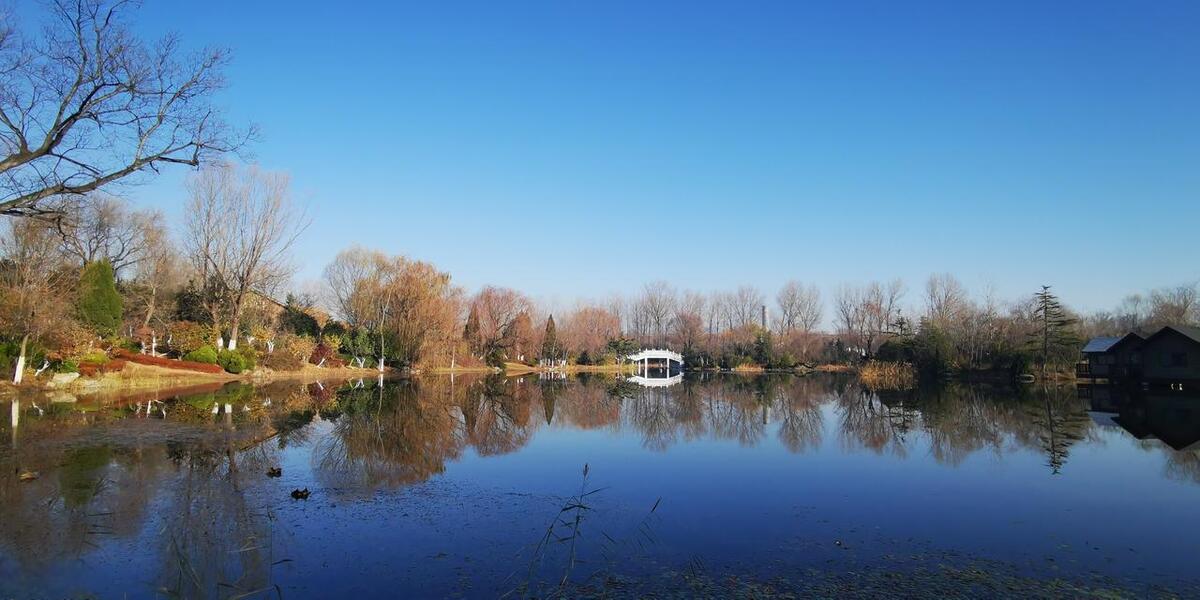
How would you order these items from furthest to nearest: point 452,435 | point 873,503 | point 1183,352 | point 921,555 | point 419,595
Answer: point 1183,352 < point 452,435 < point 873,503 < point 921,555 < point 419,595

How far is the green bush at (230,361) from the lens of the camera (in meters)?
30.8

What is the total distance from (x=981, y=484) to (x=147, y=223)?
45.7 meters

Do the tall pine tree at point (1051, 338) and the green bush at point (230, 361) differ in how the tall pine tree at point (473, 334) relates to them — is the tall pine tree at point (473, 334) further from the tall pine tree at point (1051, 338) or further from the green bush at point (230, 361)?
the tall pine tree at point (1051, 338)

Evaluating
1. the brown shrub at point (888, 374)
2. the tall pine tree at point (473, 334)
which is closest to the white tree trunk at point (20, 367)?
the tall pine tree at point (473, 334)

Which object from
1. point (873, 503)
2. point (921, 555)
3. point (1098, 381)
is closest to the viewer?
point (921, 555)

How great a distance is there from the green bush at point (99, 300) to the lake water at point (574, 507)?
1049 cm

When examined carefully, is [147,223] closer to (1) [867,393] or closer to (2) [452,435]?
(2) [452,435]

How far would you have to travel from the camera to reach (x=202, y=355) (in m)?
29.8

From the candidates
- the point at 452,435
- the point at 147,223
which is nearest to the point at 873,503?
the point at 452,435

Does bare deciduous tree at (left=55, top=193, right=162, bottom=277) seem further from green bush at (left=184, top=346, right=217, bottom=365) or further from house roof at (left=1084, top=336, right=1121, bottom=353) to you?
house roof at (left=1084, top=336, right=1121, bottom=353)

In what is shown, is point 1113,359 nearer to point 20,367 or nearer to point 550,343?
point 550,343

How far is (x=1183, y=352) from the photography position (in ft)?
101

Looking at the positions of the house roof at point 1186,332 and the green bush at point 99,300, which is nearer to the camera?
the green bush at point 99,300

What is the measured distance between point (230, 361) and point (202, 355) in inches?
50.8
